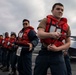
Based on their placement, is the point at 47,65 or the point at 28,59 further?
the point at 28,59

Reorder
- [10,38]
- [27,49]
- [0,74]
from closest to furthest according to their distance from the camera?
[27,49] < [0,74] < [10,38]

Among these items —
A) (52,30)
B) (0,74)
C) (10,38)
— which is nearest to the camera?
(52,30)

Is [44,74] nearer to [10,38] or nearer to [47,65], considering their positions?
[47,65]

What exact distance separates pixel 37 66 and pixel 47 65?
0.17m

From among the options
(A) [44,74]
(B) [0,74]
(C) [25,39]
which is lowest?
(B) [0,74]

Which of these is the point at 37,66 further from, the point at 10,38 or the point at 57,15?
the point at 10,38

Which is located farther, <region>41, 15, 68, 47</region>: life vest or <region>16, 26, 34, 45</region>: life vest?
<region>16, 26, 34, 45</region>: life vest

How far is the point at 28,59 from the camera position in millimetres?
6242

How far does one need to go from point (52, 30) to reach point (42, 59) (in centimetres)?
46

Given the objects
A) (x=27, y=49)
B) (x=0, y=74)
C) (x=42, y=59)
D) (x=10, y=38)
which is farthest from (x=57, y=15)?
(x=10, y=38)

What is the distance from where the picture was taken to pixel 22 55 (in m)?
6.27

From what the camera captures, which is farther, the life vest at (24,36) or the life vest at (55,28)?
the life vest at (24,36)

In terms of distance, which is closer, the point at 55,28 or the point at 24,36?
the point at 55,28

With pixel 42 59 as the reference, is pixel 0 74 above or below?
below
